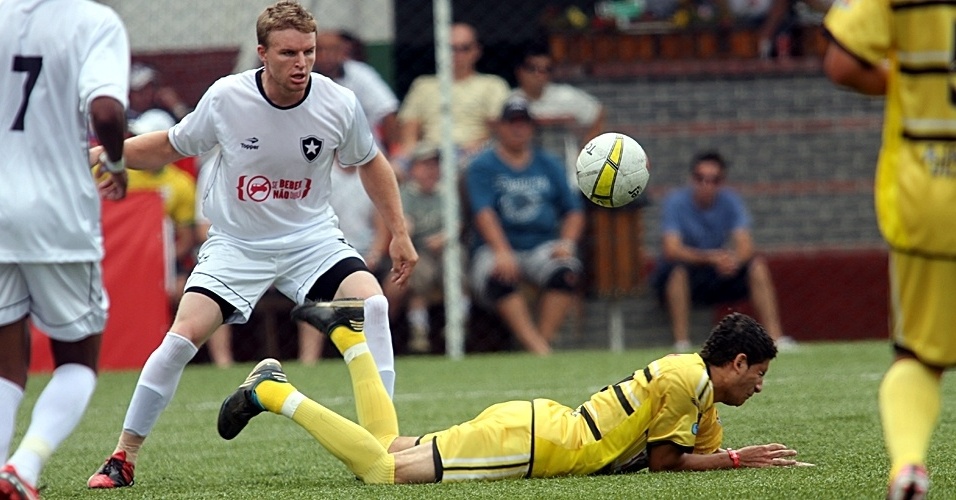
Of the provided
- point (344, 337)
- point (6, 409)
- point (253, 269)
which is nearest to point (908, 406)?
point (344, 337)

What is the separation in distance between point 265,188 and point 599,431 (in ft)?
5.66

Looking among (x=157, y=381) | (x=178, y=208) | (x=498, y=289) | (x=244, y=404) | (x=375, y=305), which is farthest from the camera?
(x=178, y=208)

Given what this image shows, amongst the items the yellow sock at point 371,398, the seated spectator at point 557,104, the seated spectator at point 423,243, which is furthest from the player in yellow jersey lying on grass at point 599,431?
the seated spectator at point 557,104

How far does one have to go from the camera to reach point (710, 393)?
5.14 m

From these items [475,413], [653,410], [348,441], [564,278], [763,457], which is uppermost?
[653,410]

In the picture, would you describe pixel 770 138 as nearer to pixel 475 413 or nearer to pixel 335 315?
pixel 475 413

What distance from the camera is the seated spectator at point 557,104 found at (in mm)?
12305

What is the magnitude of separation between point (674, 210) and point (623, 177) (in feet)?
19.2

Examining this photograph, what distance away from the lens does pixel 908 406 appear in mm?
3918

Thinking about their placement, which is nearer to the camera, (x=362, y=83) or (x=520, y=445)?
(x=520, y=445)

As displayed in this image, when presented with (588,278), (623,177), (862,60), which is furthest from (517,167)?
(862,60)

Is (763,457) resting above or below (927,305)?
below

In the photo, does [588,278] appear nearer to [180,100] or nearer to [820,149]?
[820,149]

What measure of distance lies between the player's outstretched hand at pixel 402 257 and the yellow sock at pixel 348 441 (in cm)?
100
